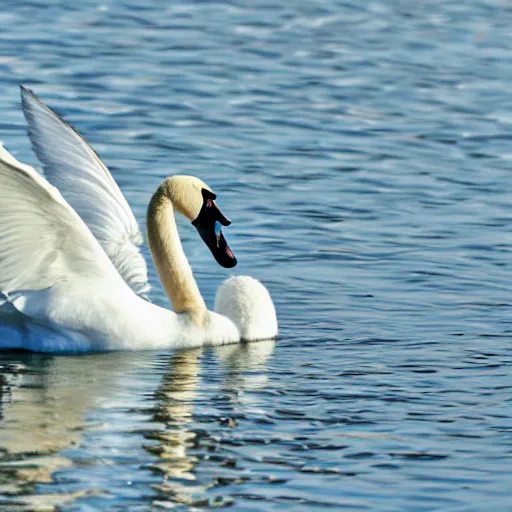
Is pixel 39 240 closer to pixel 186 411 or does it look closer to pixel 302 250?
pixel 186 411

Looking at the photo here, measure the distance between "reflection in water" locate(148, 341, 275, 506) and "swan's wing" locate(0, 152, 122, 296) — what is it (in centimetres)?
83

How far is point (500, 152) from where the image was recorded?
16938mm

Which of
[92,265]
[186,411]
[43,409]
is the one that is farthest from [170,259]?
[43,409]

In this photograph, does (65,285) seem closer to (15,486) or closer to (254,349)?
(254,349)

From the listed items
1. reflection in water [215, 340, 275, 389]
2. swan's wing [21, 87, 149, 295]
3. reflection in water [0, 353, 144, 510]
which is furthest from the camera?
swan's wing [21, 87, 149, 295]

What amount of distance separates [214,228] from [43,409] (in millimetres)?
2661

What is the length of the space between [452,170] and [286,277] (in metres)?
4.05

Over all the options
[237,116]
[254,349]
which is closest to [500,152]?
[237,116]

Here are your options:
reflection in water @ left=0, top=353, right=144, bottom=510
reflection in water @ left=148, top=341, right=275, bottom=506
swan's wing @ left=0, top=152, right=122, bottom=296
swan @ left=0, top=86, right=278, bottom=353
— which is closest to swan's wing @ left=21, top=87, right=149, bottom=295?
swan @ left=0, top=86, right=278, bottom=353

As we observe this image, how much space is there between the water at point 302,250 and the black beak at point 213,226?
65 cm

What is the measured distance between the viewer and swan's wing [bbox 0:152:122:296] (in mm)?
9594

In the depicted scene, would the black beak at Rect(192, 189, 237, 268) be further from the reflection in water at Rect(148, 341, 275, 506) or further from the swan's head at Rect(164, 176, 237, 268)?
the reflection in water at Rect(148, 341, 275, 506)

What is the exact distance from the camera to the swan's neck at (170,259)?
11.1m

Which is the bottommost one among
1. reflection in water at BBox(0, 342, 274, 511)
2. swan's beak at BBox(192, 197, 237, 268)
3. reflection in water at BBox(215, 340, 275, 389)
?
reflection in water at BBox(215, 340, 275, 389)
